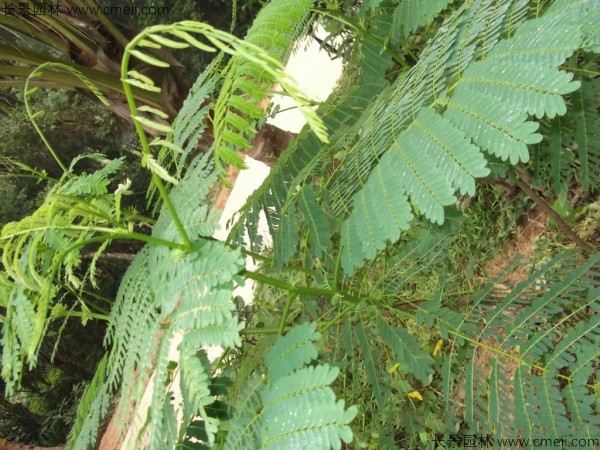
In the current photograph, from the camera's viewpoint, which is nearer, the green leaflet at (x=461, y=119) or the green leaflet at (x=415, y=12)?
the green leaflet at (x=461, y=119)

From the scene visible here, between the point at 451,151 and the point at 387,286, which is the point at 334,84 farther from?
the point at 451,151

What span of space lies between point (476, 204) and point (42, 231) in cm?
141

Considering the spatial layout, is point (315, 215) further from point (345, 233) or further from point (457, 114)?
point (457, 114)

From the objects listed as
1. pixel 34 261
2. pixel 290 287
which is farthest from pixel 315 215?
pixel 34 261

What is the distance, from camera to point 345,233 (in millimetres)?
889

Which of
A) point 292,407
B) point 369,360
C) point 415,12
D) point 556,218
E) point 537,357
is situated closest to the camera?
point 292,407

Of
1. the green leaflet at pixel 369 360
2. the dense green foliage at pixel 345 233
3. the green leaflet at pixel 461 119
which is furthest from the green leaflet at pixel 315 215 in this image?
A: the green leaflet at pixel 369 360

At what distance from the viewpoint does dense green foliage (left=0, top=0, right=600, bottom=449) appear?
0.68 metres

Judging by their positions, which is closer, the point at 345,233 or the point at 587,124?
the point at 345,233

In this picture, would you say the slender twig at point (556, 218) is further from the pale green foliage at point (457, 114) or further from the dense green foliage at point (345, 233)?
the pale green foliage at point (457, 114)

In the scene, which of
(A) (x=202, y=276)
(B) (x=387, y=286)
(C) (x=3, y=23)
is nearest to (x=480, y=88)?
(A) (x=202, y=276)

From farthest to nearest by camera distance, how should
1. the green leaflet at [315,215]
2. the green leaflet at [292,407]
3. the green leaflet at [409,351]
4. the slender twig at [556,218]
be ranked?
1. the slender twig at [556,218]
2. the green leaflet at [409,351]
3. the green leaflet at [315,215]
4. the green leaflet at [292,407]

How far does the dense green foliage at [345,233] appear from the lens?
68 cm

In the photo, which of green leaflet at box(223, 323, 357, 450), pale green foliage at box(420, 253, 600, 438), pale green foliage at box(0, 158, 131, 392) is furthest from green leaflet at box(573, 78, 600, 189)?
pale green foliage at box(0, 158, 131, 392)
